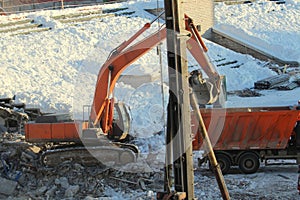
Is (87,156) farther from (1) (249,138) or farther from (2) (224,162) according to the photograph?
(1) (249,138)

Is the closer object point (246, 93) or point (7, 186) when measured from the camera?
point (7, 186)

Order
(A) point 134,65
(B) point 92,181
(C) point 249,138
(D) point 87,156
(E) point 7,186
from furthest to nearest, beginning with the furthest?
1. (A) point 134,65
2. (C) point 249,138
3. (D) point 87,156
4. (B) point 92,181
5. (E) point 7,186

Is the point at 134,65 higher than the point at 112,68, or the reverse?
the point at 112,68

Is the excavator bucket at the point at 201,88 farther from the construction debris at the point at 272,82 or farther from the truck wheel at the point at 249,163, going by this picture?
the construction debris at the point at 272,82

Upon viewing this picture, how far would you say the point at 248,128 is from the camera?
37.9 ft

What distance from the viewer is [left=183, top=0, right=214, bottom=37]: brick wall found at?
25656mm

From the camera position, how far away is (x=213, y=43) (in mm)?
24969

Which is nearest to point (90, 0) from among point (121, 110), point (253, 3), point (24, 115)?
point (253, 3)

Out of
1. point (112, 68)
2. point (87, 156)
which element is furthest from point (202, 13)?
point (87, 156)

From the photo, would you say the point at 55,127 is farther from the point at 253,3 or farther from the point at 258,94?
the point at 253,3

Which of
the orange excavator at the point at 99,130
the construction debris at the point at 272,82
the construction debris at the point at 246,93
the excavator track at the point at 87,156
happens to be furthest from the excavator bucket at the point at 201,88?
the construction debris at the point at 272,82

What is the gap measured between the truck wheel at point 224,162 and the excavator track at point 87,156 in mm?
1809

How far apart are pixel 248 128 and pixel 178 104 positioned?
5285 mm

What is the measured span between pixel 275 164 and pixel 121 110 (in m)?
3.57
